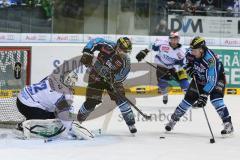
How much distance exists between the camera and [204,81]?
24.9 ft

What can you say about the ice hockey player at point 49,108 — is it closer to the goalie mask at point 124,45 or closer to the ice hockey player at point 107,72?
the ice hockey player at point 107,72

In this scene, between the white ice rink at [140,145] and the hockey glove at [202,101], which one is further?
the hockey glove at [202,101]

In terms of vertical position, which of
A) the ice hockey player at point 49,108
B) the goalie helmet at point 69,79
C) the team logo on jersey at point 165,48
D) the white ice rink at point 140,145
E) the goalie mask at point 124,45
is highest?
the goalie mask at point 124,45

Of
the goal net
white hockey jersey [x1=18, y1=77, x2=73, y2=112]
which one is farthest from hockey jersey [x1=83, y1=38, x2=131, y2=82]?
the goal net

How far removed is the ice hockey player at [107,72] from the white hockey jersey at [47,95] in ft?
2.20

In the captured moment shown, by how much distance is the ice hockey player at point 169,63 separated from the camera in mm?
10656

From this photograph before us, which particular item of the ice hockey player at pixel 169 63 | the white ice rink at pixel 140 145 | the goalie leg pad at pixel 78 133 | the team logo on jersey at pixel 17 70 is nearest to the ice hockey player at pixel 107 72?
the white ice rink at pixel 140 145

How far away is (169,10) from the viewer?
43.2 feet

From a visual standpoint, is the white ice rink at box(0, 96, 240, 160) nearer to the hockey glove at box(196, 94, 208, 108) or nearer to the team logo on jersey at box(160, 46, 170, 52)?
the hockey glove at box(196, 94, 208, 108)

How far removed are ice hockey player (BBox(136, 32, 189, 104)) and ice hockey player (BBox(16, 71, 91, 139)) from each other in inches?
157

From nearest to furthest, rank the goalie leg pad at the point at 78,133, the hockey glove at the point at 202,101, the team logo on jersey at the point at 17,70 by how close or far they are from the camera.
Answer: the goalie leg pad at the point at 78,133
the hockey glove at the point at 202,101
the team logo on jersey at the point at 17,70

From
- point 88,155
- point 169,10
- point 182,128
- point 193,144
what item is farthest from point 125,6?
point 88,155

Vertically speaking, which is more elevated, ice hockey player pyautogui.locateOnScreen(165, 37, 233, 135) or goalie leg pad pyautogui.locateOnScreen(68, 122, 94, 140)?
ice hockey player pyautogui.locateOnScreen(165, 37, 233, 135)

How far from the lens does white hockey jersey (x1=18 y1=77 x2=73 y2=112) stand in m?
6.72
